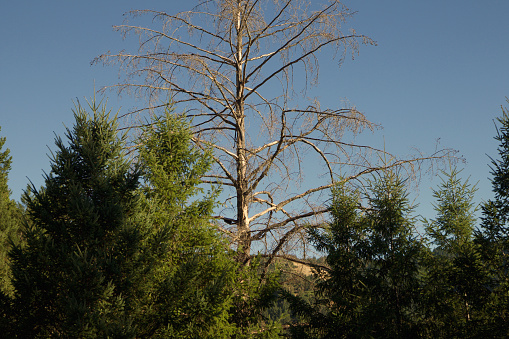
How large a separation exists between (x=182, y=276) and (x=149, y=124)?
3.97 metres

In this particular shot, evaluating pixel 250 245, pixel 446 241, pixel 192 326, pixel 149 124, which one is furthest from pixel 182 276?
pixel 446 241

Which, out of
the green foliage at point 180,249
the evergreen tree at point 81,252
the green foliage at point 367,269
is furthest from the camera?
the green foliage at point 367,269

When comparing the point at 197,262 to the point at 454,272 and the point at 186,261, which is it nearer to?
the point at 186,261

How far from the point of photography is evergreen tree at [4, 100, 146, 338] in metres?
8.17

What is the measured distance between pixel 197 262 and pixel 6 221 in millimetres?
14455

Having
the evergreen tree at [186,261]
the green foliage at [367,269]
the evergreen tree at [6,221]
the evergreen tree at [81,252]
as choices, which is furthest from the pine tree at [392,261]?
the evergreen tree at [6,221]

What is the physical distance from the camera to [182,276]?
9.05m

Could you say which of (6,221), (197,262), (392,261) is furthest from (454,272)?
(6,221)

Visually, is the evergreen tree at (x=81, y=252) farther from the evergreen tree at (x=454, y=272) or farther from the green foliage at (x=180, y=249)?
the evergreen tree at (x=454, y=272)

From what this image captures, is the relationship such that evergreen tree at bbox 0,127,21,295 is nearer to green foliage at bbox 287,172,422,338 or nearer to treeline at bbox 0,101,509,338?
treeline at bbox 0,101,509,338

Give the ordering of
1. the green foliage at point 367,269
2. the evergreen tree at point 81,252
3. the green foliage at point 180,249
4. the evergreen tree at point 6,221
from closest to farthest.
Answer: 1. the evergreen tree at point 81,252
2. the green foliage at point 180,249
3. the green foliage at point 367,269
4. the evergreen tree at point 6,221

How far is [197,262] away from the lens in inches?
357

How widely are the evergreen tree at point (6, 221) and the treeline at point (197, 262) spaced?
859 centimetres

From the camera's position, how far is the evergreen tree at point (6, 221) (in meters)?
18.2
